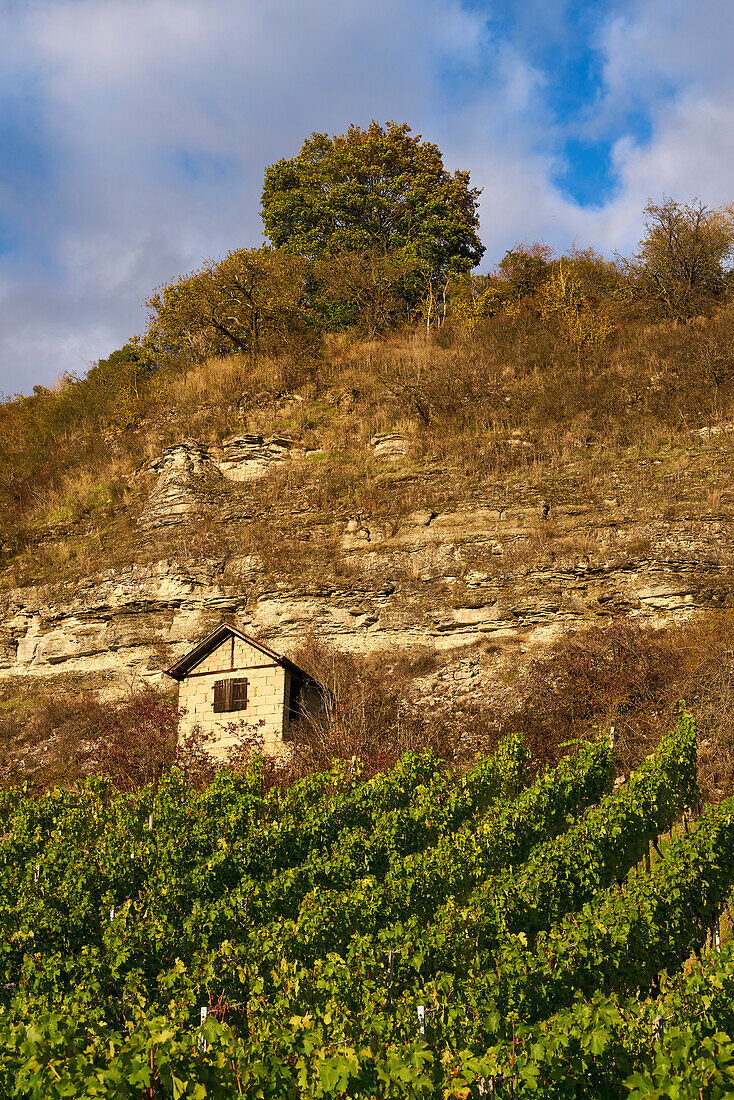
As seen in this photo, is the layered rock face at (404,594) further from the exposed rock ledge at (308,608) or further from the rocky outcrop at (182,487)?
the rocky outcrop at (182,487)

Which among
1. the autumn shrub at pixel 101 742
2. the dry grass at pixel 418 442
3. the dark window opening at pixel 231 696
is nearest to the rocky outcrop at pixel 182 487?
the dry grass at pixel 418 442

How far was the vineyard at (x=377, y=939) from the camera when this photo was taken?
20.0 feet

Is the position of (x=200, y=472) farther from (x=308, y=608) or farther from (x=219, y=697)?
(x=219, y=697)

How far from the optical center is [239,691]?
21.2m

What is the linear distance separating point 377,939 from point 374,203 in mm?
36710

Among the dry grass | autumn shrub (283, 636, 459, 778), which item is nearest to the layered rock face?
the dry grass

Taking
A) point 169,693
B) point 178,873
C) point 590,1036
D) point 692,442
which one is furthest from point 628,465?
point 590,1036

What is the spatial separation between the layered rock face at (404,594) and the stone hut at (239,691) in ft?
7.28

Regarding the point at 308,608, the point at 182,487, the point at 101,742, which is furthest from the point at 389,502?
the point at 101,742

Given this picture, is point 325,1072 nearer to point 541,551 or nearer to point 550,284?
point 541,551

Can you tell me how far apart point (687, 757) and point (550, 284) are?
84.4 feet

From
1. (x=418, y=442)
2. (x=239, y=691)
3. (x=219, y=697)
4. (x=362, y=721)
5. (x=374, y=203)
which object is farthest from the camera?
(x=374, y=203)

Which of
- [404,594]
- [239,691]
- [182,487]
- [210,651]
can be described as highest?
[182,487]

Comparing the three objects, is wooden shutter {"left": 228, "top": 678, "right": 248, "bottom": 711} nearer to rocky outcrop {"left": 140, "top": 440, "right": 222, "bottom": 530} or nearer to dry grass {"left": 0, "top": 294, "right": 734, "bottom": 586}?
dry grass {"left": 0, "top": 294, "right": 734, "bottom": 586}
